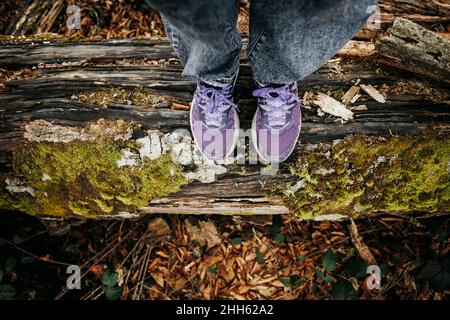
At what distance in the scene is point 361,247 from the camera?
260 centimetres

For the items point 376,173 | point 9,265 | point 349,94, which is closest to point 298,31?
point 349,94

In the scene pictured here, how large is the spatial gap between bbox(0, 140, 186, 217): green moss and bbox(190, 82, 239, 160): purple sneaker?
259mm

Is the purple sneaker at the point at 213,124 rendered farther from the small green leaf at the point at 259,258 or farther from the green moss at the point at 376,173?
the small green leaf at the point at 259,258

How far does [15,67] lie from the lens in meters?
2.52

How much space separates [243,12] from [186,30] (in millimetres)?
1653

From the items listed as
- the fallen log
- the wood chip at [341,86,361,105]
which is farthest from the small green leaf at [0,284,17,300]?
the fallen log

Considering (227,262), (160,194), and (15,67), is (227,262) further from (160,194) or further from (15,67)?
(15,67)

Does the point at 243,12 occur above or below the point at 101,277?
above

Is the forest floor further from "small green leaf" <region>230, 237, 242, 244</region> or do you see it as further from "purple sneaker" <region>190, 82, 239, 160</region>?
"purple sneaker" <region>190, 82, 239, 160</region>

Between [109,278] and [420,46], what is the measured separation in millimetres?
2769

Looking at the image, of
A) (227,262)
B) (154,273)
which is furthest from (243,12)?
(154,273)

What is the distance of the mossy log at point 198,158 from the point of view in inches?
82.4

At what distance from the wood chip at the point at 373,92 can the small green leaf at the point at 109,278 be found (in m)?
2.34

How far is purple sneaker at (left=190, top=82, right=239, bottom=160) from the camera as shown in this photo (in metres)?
2.03
